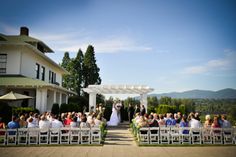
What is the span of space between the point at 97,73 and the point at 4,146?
4626cm

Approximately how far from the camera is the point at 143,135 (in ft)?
38.0

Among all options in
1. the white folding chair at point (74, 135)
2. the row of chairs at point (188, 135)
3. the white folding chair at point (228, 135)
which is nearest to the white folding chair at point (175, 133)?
the row of chairs at point (188, 135)

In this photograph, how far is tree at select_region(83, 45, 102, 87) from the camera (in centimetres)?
5584

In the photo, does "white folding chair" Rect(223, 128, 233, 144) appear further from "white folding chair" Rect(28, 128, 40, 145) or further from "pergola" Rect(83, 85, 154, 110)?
"pergola" Rect(83, 85, 154, 110)

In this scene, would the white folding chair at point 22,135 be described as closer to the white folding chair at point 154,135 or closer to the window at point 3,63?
the white folding chair at point 154,135

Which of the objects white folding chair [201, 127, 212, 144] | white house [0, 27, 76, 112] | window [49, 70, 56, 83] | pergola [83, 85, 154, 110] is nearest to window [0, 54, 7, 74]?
white house [0, 27, 76, 112]

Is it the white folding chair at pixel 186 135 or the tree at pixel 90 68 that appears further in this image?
the tree at pixel 90 68

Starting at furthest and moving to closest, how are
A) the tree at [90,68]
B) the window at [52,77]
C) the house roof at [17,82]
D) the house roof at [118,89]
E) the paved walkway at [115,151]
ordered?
the tree at [90,68]
the window at [52,77]
the house roof at [118,89]
the house roof at [17,82]
the paved walkway at [115,151]

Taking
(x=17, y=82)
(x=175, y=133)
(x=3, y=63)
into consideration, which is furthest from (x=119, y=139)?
(x=3, y=63)

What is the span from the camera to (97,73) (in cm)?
5678

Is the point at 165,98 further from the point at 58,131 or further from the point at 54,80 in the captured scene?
the point at 58,131

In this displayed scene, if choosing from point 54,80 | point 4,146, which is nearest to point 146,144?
point 4,146

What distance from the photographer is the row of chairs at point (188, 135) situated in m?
11.4

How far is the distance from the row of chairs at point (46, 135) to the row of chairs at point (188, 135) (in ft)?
7.48
